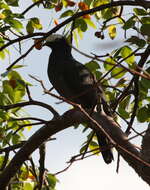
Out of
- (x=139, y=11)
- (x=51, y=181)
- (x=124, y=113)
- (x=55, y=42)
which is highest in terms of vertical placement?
(x=139, y=11)

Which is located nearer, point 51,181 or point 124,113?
point 124,113

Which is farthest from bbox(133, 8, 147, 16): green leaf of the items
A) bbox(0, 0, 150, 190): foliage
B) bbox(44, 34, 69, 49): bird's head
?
bbox(44, 34, 69, 49): bird's head

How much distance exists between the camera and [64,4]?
4.34 metres

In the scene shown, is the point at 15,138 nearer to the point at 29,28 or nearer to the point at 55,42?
the point at 29,28

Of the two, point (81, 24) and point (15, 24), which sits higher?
point (15, 24)

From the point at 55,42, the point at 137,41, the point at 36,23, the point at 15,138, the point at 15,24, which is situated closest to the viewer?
the point at 137,41

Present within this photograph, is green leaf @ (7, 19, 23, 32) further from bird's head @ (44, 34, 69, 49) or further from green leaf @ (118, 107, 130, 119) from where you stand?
bird's head @ (44, 34, 69, 49)

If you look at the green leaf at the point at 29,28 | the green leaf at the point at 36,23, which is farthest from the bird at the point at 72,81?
the green leaf at the point at 29,28

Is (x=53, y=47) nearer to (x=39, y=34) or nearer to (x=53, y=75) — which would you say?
(x=53, y=75)

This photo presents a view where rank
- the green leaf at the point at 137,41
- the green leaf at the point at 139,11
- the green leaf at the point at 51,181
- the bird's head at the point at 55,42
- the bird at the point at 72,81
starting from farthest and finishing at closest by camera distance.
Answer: the bird's head at the point at 55,42
the bird at the point at 72,81
the green leaf at the point at 51,181
the green leaf at the point at 139,11
the green leaf at the point at 137,41

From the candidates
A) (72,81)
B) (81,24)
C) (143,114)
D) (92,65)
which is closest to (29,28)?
(81,24)

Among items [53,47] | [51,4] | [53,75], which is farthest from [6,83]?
[53,47]

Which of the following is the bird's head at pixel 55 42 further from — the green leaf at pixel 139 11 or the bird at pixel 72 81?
the green leaf at pixel 139 11

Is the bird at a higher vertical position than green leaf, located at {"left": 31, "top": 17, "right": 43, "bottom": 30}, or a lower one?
lower
